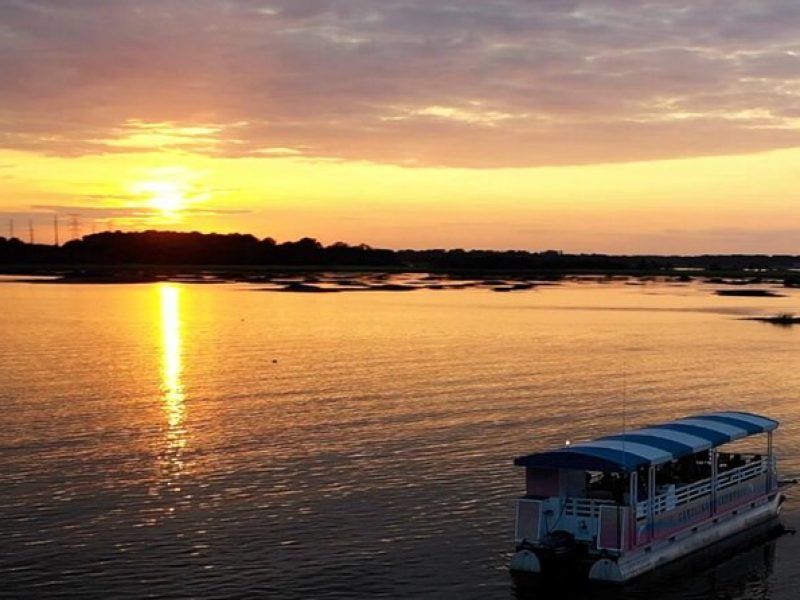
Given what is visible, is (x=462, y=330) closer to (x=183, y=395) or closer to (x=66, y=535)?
(x=183, y=395)

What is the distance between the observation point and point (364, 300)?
574 ft

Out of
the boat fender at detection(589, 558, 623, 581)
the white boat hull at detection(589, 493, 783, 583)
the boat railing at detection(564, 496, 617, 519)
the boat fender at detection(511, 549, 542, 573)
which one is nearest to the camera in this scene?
the boat fender at detection(589, 558, 623, 581)

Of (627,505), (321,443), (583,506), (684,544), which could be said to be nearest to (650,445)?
(627,505)

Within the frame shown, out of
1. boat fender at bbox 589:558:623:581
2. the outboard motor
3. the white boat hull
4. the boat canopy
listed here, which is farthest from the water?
the boat canopy

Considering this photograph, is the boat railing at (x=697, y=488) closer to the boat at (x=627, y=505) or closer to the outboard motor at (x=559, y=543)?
the boat at (x=627, y=505)

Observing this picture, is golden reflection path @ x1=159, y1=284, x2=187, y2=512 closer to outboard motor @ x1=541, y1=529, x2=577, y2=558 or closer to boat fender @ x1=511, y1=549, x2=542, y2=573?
boat fender @ x1=511, y1=549, x2=542, y2=573

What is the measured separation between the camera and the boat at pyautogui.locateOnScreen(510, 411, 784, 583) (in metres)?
32.0

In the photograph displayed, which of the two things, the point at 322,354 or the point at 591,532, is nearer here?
the point at 591,532

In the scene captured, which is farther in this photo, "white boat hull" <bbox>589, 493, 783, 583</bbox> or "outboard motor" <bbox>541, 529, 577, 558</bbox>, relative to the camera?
"outboard motor" <bbox>541, 529, 577, 558</bbox>

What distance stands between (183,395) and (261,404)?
788 cm

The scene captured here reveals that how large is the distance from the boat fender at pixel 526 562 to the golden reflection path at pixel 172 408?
13.7 meters

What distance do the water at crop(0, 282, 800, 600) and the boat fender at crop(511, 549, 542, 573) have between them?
2.27ft

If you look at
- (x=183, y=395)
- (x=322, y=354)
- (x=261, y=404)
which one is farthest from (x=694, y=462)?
(x=322, y=354)

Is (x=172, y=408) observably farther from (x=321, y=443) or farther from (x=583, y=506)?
(x=583, y=506)
